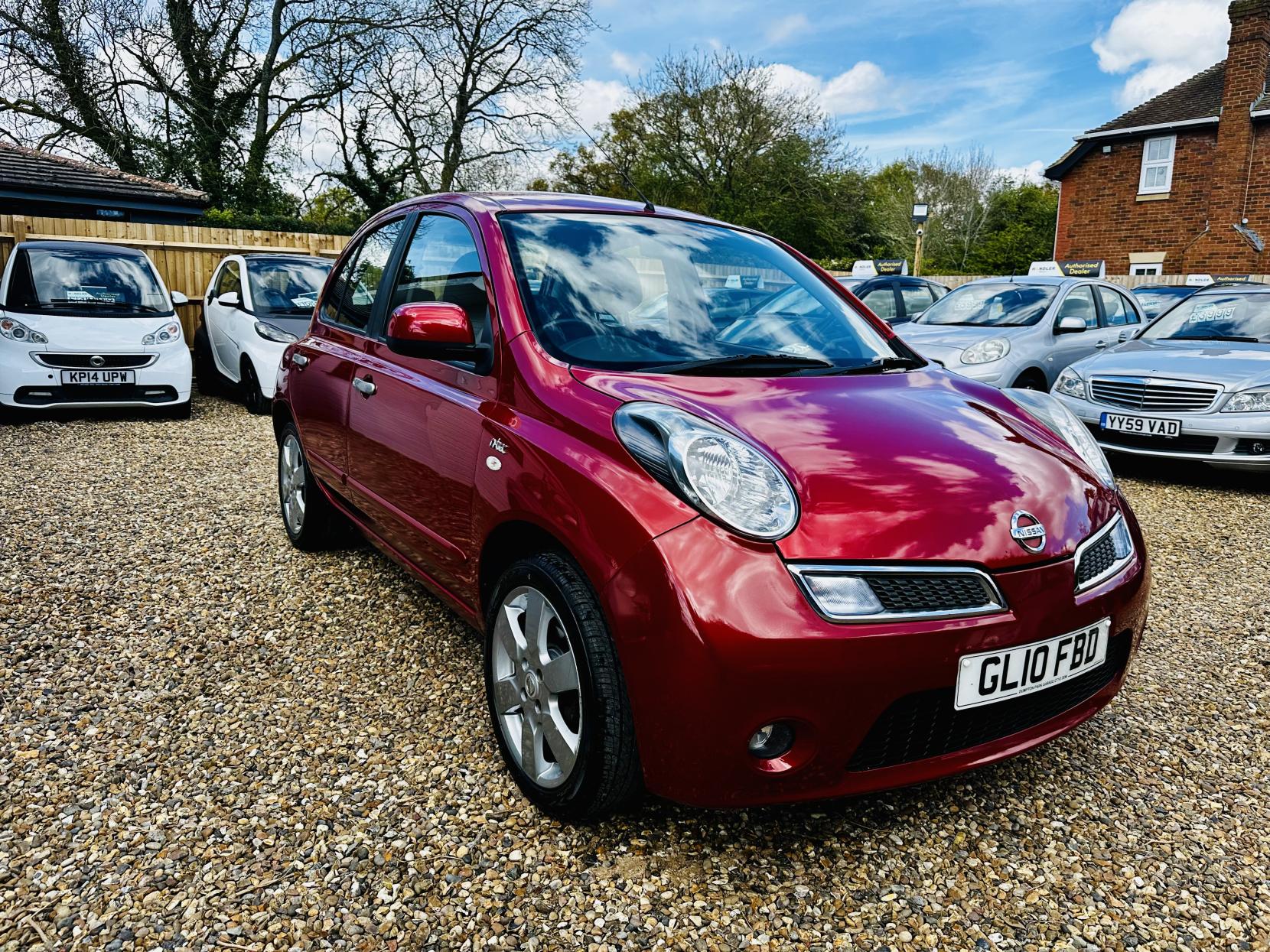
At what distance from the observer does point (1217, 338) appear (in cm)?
678

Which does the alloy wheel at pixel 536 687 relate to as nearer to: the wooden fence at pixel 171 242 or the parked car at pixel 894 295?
the parked car at pixel 894 295

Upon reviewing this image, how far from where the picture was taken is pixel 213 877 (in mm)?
1999

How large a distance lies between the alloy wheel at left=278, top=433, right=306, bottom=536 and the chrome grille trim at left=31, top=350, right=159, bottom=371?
4.87 meters

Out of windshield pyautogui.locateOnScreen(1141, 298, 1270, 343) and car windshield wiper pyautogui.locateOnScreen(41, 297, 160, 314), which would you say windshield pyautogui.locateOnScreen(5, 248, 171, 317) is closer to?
car windshield wiper pyautogui.locateOnScreen(41, 297, 160, 314)

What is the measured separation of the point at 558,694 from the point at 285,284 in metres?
8.53

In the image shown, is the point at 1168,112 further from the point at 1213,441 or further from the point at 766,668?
the point at 766,668

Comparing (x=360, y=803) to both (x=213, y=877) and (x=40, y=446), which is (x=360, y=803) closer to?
(x=213, y=877)

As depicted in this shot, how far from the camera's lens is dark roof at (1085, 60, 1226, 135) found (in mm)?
22016

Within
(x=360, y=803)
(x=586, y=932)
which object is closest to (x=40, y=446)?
(x=360, y=803)

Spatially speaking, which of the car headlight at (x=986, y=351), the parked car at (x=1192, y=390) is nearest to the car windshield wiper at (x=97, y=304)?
the car headlight at (x=986, y=351)

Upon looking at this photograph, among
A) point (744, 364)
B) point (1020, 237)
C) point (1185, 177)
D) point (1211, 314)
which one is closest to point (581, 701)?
point (744, 364)

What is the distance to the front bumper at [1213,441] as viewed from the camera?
568 cm

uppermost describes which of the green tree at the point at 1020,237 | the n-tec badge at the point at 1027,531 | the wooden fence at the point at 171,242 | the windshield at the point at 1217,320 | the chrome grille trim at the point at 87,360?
the green tree at the point at 1020,237

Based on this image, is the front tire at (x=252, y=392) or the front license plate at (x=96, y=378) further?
the front tire at (x=252, y=392)
